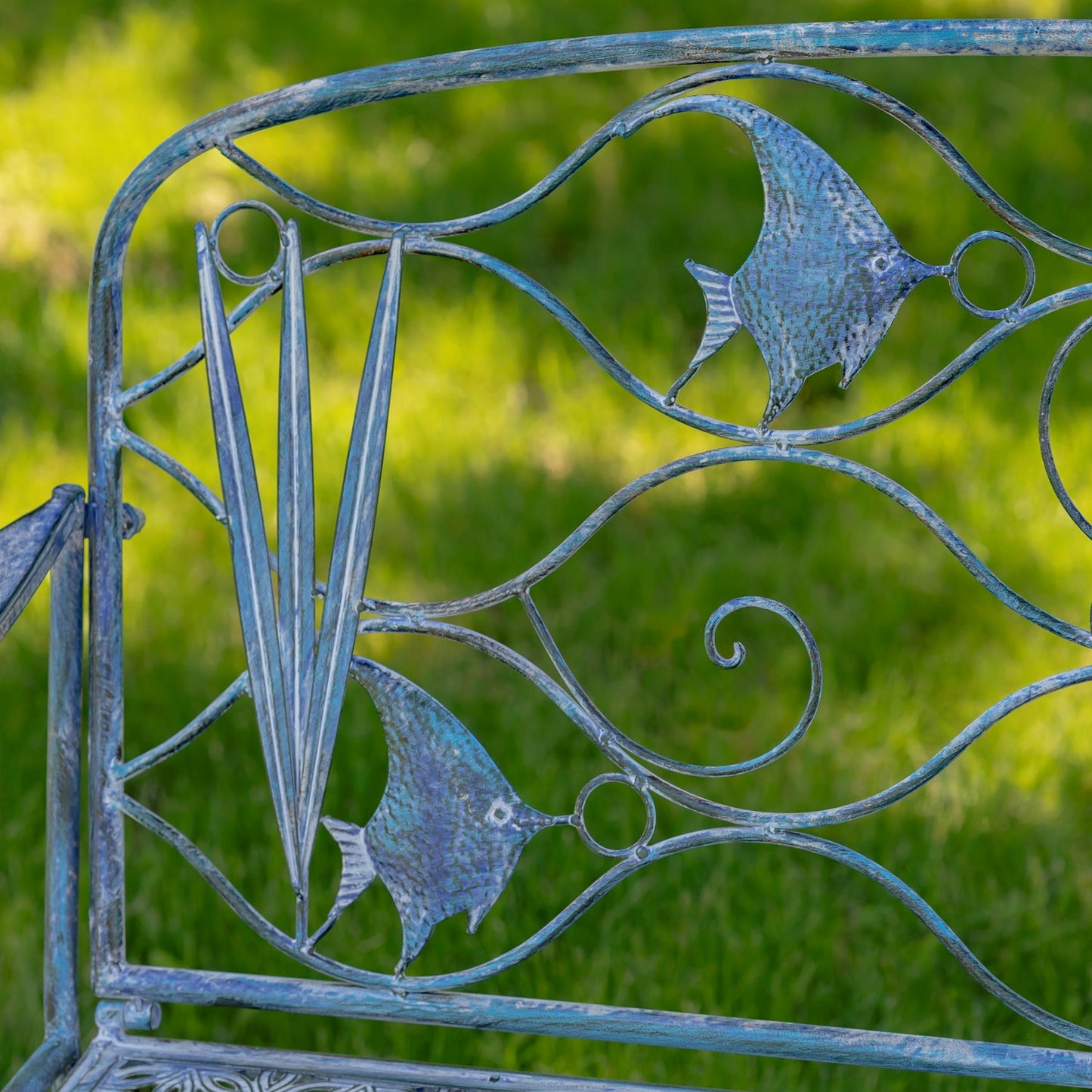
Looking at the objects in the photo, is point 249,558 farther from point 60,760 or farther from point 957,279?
point 957,279

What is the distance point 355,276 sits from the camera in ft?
9.53

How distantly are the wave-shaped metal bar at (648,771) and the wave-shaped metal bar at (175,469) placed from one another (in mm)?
156

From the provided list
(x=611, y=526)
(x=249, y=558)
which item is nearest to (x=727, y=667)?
(x=249, y=558)

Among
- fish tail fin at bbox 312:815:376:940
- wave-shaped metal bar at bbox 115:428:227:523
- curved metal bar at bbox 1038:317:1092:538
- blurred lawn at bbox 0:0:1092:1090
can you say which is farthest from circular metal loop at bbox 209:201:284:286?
blurred lawn at bbox 0:0:1092:1090

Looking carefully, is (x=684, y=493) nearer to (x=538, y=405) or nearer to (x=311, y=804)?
(x=538, y=405)

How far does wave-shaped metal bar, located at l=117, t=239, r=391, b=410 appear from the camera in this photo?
1.07m

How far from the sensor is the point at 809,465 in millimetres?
1071

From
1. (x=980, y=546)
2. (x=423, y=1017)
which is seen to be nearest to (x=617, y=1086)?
(x=423, y=1017)

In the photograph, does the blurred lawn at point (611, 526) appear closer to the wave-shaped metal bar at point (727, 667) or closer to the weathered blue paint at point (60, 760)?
the weathered blue paint at point (60, 760)

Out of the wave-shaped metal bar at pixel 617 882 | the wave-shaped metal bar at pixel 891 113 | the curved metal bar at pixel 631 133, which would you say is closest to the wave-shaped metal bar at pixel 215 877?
the wave-shaped metal bar at pixel 617 882

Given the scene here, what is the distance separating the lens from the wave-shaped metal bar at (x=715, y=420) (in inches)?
39.8

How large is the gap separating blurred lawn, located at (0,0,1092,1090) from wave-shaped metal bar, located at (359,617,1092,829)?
54cm

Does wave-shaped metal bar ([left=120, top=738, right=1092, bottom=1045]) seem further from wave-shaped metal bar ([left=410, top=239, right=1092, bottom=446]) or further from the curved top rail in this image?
the curved top rail

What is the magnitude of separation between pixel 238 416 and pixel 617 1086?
65 cm
